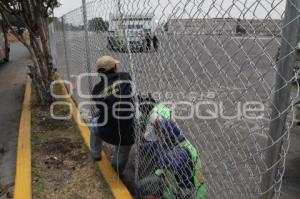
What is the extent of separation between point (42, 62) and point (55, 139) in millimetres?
2432

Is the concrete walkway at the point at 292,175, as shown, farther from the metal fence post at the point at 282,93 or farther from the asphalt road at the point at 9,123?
the asphalt road at the point at 9,123

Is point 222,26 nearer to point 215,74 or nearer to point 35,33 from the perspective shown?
point 215,74

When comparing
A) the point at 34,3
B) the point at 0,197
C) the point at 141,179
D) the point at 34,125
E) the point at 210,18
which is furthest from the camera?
the point at 34,3

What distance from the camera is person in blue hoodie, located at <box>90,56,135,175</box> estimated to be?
154 inches

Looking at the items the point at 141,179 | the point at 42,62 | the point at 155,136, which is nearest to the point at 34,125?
the point at 42,62

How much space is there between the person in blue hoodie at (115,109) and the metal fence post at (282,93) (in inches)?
95.0

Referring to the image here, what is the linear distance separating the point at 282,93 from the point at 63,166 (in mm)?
3791

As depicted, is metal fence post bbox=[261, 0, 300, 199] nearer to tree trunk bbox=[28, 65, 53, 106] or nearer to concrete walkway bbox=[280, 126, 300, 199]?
concrete walkway bbox=[280, 126, 300, 199]

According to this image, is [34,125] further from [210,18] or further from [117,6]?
[210,18]

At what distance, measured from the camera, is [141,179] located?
384 cm

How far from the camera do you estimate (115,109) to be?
156 inches

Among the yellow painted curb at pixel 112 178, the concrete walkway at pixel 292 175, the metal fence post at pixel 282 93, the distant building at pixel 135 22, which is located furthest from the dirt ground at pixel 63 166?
the metal fence post at pixel 282 93

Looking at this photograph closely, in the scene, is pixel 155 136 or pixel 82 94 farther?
pixel 82 94

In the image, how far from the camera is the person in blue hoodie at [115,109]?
12.8ft
